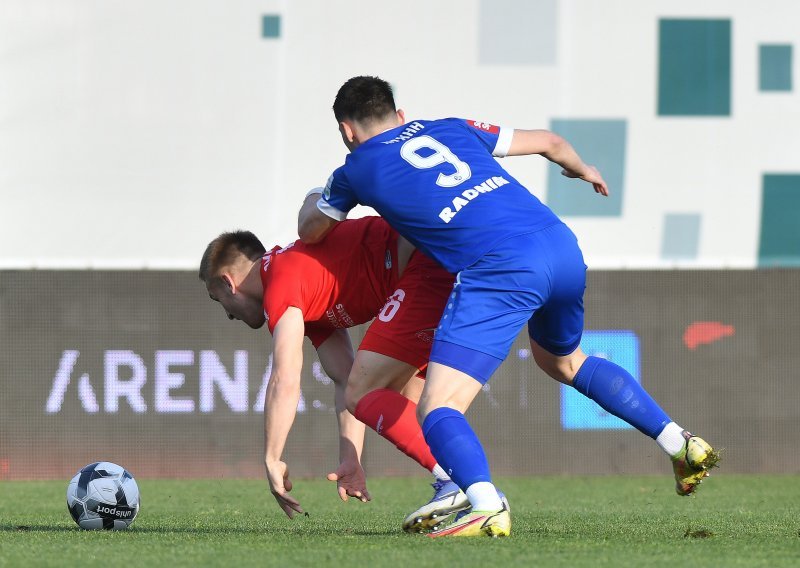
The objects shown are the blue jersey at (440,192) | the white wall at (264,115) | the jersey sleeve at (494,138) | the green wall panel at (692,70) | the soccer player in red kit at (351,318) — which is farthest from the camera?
the green wall panel at (692,70)

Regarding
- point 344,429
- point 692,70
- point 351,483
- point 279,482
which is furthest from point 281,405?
point 692,70

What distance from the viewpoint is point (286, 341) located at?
5.02m

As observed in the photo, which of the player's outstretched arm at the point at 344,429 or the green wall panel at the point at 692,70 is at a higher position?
the green wall panel at the point at 692,70

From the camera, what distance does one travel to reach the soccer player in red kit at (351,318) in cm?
500

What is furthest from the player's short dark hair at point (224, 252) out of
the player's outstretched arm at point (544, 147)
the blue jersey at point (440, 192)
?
the player's outstretched arm at point (544, 147)

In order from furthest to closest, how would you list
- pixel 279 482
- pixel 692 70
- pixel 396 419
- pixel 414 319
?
pixel 692 70 → pixel 414 319 → pixel 396 419 → pixel 279 482

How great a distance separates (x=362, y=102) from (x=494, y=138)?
1.93ft

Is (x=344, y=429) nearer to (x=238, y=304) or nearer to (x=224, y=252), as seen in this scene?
(x=238, y=304)

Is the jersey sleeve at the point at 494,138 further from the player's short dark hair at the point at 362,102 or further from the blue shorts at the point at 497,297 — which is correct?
the blue shorts at the point at 497,297

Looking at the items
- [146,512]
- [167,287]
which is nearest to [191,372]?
[167,287]

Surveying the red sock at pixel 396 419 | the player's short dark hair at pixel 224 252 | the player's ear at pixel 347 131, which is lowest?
the red sock at pixel 396 419

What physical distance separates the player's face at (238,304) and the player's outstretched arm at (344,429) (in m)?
0.40

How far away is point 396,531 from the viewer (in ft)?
17.3

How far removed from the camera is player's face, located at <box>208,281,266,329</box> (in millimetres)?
5535
